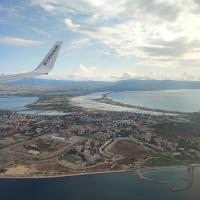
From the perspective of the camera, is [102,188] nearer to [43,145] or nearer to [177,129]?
[43,145]

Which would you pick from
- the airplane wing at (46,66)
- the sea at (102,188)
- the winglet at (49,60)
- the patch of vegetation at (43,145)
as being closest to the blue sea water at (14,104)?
the patch of vegetation at (43,145)

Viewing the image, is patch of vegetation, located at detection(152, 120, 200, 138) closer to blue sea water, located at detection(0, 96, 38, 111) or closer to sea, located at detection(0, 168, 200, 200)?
sea, located at detection(0, 168, 200, 200)

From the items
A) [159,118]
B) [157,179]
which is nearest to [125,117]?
[159,118]

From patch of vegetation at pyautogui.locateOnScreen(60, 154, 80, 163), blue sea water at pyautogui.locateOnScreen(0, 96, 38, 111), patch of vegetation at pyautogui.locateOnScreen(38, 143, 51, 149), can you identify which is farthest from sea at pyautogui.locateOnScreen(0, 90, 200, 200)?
blue sea water at pyautogui.locateOnScreen(0, 96, 38, 111)

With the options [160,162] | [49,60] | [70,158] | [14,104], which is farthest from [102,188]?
[14,104]

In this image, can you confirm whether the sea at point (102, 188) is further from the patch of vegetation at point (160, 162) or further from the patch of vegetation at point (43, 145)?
the patch of vegetation at point (43, 145)

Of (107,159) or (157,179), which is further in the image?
(107,159)

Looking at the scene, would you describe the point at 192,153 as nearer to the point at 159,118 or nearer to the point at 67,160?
the point at 67,160
